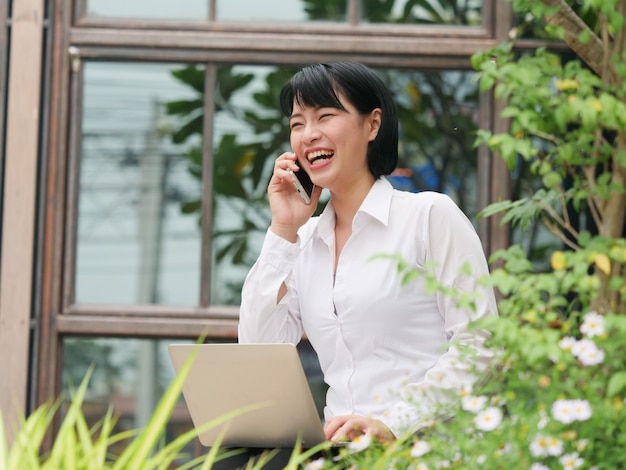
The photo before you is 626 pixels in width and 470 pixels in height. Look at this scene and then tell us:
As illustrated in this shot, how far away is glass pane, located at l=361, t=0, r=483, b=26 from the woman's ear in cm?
94

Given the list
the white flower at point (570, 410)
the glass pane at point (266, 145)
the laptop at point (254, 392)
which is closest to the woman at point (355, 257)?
the laptop at point (254, 392)

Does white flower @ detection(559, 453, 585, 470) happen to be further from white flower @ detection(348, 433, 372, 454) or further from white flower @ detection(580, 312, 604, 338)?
white flower @ detection(348, 433, 372, 454)

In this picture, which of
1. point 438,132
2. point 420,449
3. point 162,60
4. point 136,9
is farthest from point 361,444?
point 136,9

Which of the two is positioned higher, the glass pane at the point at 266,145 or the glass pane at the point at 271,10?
the glass pane at the point at 271,10

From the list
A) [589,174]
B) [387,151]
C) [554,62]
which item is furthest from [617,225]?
[387,151]

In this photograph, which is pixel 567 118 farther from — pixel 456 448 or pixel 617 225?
pixel 456 448

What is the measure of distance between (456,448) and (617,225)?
0.74m

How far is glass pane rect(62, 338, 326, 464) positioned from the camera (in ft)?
11.3

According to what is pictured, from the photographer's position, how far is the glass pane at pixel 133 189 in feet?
11.3

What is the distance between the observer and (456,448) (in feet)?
5.66

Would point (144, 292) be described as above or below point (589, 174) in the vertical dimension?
below

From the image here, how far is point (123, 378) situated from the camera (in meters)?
3.48

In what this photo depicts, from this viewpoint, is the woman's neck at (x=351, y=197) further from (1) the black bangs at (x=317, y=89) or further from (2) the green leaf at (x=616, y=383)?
(2) the green leaf at (x=616, y=383)

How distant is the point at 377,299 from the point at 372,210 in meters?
0.21
